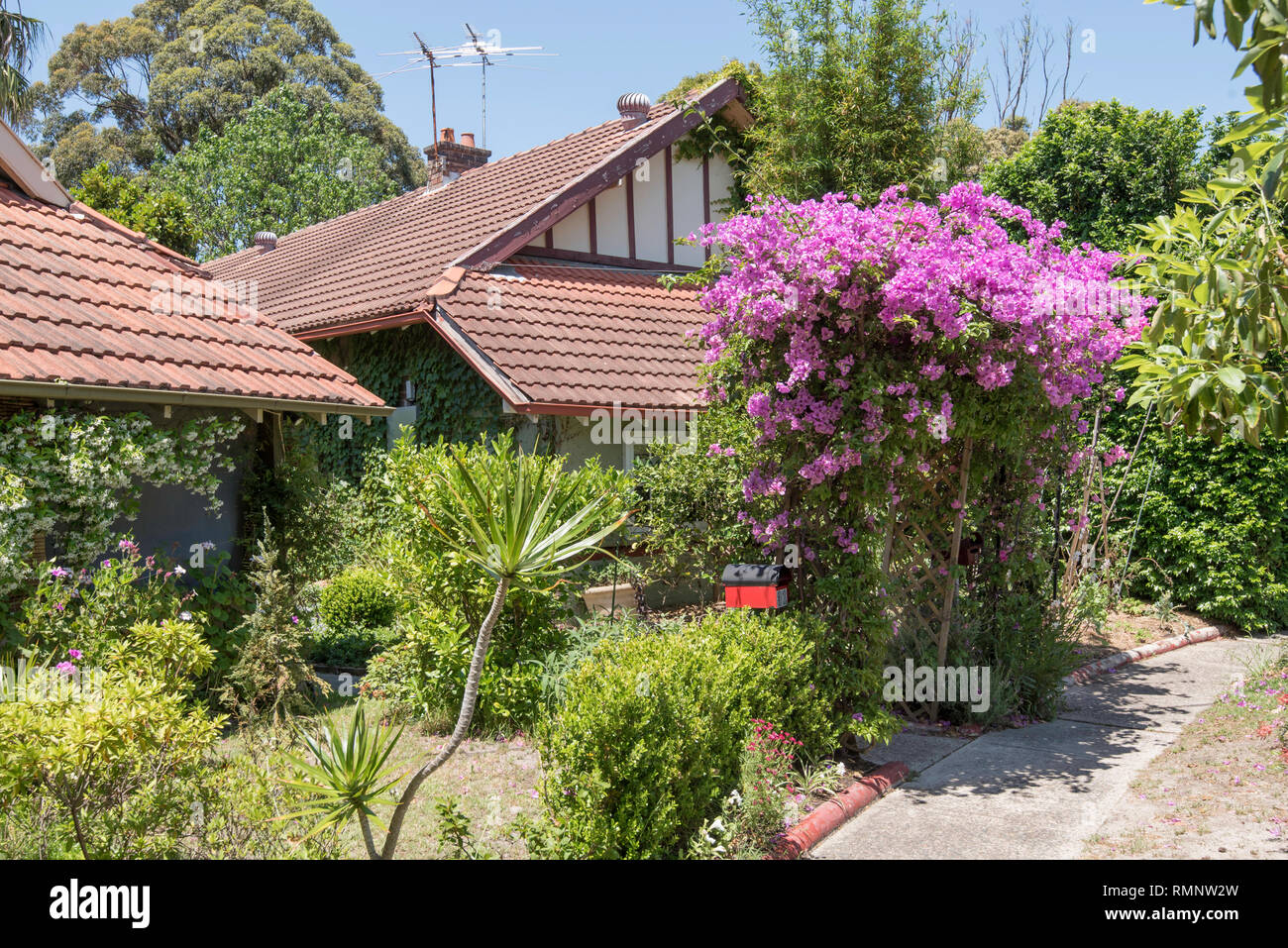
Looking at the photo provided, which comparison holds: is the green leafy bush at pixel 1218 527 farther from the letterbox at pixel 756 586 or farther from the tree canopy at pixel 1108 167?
the letterbox at pixel 756 586

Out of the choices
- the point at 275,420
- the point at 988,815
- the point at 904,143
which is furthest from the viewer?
the point at 904,143

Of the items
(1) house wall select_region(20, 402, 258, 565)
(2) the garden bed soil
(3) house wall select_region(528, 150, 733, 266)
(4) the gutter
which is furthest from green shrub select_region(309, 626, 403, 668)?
(2) the garden bed soil

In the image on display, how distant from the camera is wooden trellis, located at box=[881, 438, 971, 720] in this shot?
26.1ft

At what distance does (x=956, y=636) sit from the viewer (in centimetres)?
865

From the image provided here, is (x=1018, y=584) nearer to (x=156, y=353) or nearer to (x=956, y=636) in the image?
(x=956, y=636)

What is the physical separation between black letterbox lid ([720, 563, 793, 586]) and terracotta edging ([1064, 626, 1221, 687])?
3927 millimetres

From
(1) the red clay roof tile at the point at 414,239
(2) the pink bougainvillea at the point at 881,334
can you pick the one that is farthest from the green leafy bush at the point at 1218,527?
(1) the red clay roof tile at the point at 414,239

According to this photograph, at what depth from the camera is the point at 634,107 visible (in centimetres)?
1585

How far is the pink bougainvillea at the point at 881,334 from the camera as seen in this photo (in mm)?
6535

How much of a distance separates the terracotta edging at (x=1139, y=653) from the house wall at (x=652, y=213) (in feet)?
27.8

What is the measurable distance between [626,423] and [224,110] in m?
33.5

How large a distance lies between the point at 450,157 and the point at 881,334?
15.6 metres

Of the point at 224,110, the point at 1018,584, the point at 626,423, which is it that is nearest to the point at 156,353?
the point at 626,423

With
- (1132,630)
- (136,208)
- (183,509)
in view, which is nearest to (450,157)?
(136,208)
